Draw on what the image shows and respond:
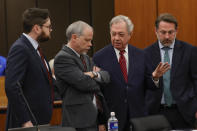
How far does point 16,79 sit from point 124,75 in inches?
42.1

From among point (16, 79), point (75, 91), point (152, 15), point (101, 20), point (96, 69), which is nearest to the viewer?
point (16, 79)

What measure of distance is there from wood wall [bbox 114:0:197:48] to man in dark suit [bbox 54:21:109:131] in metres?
3.25

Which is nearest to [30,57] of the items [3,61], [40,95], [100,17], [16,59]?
[16,59]

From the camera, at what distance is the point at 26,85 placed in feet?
9.27

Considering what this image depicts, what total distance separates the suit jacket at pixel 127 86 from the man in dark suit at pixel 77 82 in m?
0.23

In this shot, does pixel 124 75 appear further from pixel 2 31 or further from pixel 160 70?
pixel 2 31

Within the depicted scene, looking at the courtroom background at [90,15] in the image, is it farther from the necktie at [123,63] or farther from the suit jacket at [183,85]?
the necktie at [123,63]

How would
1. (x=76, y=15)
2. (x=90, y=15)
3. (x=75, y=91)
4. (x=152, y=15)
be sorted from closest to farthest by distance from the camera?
(x=75, y=91) < (x=152, y=15) < (x=90, y=15) < (x=76, y=15)

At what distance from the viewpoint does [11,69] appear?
2.74 m

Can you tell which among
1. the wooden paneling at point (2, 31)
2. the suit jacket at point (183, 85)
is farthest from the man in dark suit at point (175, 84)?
the wooden paneling at point (2, 31)

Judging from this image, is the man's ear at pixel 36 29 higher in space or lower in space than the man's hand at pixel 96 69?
higher

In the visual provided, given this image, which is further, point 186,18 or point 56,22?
point 56,22

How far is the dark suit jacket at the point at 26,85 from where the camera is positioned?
106 inches

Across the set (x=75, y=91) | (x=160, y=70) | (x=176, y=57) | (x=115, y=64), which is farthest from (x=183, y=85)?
(x=75, y=91)
